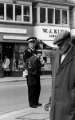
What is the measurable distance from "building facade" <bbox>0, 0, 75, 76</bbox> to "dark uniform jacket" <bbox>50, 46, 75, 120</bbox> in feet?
95.6

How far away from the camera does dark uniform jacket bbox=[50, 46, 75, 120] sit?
4.00m

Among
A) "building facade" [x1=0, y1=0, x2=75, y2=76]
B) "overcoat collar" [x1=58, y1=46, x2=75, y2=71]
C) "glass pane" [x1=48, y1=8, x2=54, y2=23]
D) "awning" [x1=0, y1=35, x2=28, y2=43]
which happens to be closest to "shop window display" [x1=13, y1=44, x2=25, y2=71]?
"building facade" [x1=0, y1=0, x2=75, y2=76]

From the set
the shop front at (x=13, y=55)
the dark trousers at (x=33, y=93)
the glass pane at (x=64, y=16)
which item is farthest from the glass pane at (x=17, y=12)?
the dark trousers at (x=33, y=93)

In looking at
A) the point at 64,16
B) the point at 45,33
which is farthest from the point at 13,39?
the point at 64,16

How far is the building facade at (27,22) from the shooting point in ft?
113

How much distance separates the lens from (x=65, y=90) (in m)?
4.03

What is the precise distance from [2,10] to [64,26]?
22.6ft

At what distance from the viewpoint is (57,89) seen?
408 cm

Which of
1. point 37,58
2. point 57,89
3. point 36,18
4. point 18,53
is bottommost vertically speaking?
point 18,53

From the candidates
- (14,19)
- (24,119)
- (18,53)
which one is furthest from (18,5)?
(24,119)

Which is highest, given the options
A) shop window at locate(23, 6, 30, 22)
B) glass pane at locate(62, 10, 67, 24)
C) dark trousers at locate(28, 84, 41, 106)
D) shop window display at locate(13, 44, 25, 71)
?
dark trousers at locate(28, 84, 41, 106)

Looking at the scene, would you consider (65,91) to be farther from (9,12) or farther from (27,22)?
(27,22)

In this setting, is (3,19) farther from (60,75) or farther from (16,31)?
(60,75)

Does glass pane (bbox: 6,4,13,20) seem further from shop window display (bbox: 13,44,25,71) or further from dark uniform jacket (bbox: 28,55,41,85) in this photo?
dark uniform jacket (bbox: 28,55,41,85)
